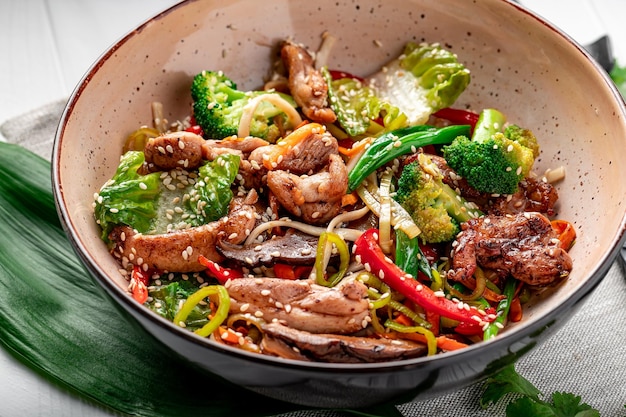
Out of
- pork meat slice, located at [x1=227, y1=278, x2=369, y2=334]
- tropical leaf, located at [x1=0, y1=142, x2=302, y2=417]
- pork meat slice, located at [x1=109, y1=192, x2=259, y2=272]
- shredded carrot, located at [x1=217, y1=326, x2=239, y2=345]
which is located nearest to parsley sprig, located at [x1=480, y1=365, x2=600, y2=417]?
pork meat slice, located at [x1=227, y1=278, x2=369, y2=334]

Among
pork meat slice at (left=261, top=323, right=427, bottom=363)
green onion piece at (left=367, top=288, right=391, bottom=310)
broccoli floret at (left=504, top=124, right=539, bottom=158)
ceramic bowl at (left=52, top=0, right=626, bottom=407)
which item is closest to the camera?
ceramic bowl at (left=52, top=0, right=626, bottom=407)

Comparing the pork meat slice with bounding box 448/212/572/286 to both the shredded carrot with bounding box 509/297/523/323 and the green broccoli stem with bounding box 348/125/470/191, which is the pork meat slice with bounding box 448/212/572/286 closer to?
the shredded carrot with bounding box 509/297/523/323

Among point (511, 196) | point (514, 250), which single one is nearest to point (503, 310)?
point (514, 250)

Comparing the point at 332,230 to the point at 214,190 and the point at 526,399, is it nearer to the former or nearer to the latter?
the point at 214,190

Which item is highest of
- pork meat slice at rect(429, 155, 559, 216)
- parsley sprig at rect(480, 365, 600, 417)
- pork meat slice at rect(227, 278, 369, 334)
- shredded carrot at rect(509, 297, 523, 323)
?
pork meat slice at rect(429, 155, 559, 216)

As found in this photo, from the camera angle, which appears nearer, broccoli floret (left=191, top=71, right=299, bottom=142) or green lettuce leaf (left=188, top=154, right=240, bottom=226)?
green lettuce leaf (left=188, top=154, right=240, bottom=226)

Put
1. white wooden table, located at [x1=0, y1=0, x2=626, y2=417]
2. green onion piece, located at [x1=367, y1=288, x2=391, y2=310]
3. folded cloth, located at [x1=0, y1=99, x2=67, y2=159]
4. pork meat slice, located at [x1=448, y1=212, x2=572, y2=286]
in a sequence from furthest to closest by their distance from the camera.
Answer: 1. white wooden table, located at [x1=0, y1=0, x2=626, y2=417]
2. folded cloth, located at [x1=0, y1=99, x2=67, y2=159]
3. pork meat slice, located at [x1=448, y1=212, x2=572, y2=286]
4. green onion piece, located at [x1=367, y1=288, x2=391, y2=310]

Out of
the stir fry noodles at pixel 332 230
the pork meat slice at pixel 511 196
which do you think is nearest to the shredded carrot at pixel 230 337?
the stir fry noodles at pixel 332 230

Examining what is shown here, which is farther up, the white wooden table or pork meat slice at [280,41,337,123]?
pork meat slice at [280,41,337,123]
